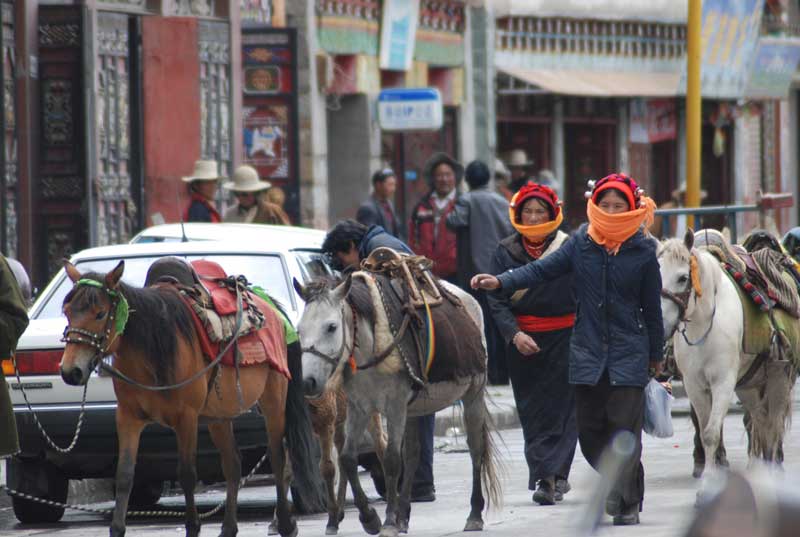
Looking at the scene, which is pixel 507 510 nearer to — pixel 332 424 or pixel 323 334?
pixel 332 424

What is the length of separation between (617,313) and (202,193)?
8.37 m

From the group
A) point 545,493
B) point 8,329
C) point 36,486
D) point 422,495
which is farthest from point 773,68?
point 8,329

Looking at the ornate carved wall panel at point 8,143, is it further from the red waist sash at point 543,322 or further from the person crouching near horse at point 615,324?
the person crouching near horse at point 615,324

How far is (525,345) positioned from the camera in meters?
11.0

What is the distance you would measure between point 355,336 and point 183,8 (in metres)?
11.9

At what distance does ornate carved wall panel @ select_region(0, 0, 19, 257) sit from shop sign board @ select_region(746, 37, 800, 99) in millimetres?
21681

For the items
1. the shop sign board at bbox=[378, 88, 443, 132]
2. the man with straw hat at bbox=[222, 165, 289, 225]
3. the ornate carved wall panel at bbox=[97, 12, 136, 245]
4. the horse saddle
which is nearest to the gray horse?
the horse saddle

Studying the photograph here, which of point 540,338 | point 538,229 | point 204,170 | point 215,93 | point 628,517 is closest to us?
point 628,517

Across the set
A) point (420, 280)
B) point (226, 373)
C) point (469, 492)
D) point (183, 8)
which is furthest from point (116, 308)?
point (183, 8)

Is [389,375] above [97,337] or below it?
below

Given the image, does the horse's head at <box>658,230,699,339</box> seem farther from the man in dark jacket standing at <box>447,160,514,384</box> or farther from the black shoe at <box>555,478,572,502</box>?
the man in dark jacket standing at <box>447,160,514,384</box>

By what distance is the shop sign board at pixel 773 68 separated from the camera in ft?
122

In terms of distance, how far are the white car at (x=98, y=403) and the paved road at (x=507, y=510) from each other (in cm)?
29

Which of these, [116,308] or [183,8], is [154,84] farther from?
[116,308]
